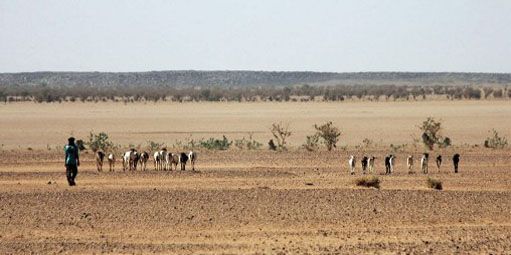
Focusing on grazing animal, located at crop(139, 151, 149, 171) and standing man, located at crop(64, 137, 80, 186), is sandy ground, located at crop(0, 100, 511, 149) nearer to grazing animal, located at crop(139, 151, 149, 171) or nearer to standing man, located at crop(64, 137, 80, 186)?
grazing animal, located at crop(139, 151, 149, 171)

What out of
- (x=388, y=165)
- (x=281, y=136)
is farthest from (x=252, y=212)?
(x=281, y=136)

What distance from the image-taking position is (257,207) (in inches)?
888

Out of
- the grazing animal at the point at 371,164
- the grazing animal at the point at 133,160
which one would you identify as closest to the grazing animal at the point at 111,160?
the grazing animal at the point at 133,160

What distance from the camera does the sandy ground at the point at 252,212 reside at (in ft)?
57.8

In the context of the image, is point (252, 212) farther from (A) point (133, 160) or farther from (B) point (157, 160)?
(B) point (157, 160)

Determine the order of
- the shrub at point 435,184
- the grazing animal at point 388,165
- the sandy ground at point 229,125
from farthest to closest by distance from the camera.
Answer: the sandy ground at point 229,125, the grazing animal at point 388,165, the shrub at point 435,184

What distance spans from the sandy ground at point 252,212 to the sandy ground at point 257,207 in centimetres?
Answer: 3

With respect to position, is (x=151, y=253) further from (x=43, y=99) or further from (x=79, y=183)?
(x=43, y=99)

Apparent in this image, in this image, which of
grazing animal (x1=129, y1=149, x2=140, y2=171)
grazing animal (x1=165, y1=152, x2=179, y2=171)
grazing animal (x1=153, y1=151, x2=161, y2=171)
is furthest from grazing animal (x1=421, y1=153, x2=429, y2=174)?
grazing animal (x1=129, y1=149, x2=140, y2=171)

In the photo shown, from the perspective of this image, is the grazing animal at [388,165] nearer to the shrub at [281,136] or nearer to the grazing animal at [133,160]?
the grazing animal at [133,160]

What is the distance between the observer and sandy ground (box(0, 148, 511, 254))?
17.6 meters

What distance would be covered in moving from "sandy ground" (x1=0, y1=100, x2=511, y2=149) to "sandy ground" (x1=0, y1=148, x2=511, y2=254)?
21.0 m

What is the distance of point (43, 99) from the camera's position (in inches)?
5236

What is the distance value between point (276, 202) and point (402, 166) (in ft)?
40.1
